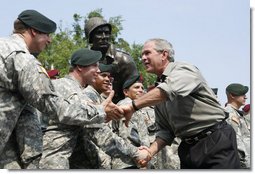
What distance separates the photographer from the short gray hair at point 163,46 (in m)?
5.31

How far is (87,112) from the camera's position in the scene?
4.61 meters

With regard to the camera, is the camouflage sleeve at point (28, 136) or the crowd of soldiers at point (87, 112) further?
the camouflage sleeve at point (28, 136)

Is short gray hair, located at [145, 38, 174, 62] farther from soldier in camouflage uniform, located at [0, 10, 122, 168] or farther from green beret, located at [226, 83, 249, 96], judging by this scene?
green beret, located at [226, 83, 249, 96]

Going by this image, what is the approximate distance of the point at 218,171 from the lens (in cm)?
492

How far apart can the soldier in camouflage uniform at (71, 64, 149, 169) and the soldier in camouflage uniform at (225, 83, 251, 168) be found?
70.9 inches

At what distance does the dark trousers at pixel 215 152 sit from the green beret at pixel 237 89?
3.85 metres

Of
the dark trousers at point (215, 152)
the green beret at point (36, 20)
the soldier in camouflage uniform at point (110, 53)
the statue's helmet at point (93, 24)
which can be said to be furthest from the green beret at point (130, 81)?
the green beret at point (36, 20)

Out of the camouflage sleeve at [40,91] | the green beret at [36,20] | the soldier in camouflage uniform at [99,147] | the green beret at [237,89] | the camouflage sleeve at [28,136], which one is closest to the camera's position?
the camouflage sleeve at [40,91]

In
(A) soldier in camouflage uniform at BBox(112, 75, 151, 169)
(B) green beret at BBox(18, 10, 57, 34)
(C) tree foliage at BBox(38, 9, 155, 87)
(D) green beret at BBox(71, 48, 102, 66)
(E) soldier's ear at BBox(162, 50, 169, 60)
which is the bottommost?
(C) tree foliage at BBox(38, 9, 155, 87)

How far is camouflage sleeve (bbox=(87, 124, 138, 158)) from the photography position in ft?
17.7

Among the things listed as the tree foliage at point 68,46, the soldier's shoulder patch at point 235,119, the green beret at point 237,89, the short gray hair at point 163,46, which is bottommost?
the tree foliage at point 68,46

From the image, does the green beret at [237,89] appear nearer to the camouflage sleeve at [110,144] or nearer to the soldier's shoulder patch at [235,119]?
the soldier's shoulder patch at [235,119]

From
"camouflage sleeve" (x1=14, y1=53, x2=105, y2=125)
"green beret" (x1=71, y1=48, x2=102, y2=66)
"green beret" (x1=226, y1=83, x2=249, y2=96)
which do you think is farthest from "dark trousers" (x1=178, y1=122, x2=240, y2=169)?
"green beret" (x1=226, y1=83, x2=249, y2=96)

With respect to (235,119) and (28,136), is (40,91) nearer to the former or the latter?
(28,136)
